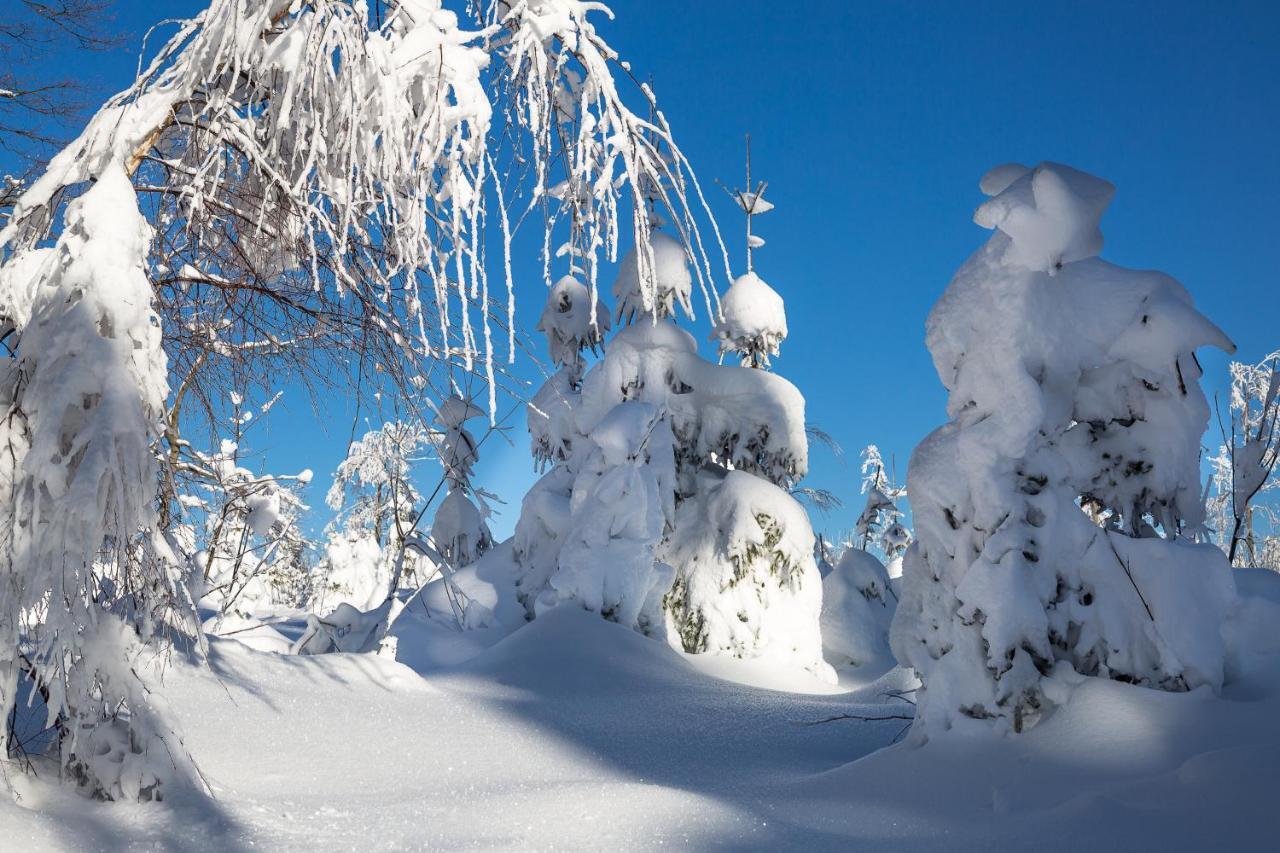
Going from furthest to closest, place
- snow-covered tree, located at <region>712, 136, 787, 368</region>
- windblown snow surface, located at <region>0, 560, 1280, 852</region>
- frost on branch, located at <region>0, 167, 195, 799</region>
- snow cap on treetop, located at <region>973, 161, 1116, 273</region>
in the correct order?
snow-covered tree, located at <region>712, 136, 787, 368</region>
snow cap on treetop, located at <region>973, 161, 1116, 273</region>
windblown snow surface, located at <region>0, 560, 1280, 852</region>
frost on branch, located at <region>0, 167, 195, 799</region>

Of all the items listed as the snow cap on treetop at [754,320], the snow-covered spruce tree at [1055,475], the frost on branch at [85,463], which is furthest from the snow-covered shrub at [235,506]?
the snow cap on treetop at [754,320]

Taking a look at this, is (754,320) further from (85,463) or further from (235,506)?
(85,463)

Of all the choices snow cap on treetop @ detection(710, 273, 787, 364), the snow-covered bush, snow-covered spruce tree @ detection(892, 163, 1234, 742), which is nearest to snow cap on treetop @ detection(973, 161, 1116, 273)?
snow-covered spruce tree @ detection(892, 163, 1234, 742)

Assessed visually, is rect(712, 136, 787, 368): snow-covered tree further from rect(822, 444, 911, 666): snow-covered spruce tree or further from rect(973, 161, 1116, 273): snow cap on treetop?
rect(973, 161, 1116, 273): snow cap on treetop

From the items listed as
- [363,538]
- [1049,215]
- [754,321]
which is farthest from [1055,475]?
[363,538]

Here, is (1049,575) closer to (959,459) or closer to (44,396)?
(959,459)

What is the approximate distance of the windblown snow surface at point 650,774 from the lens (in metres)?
3.16

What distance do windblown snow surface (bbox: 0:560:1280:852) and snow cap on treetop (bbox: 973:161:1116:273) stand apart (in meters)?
2.09

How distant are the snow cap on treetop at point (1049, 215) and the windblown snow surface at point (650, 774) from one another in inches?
82.2

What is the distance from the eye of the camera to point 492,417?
262 cm

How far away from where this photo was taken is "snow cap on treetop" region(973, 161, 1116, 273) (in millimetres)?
4656

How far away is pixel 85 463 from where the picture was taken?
2.58 meters

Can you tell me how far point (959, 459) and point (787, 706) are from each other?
10.2 feet

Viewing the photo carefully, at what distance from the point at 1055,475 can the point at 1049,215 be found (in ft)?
4.69
